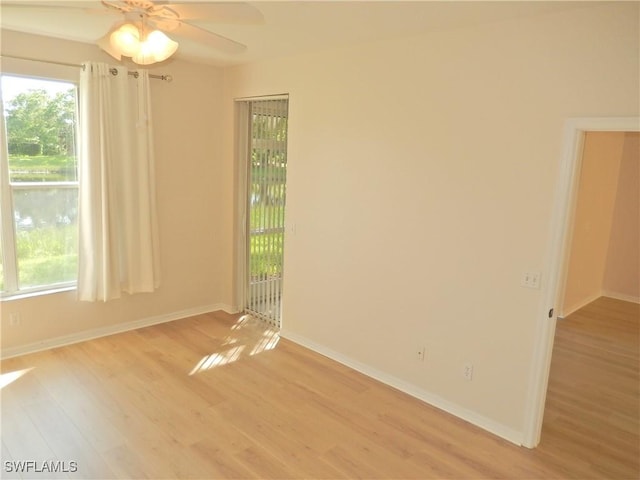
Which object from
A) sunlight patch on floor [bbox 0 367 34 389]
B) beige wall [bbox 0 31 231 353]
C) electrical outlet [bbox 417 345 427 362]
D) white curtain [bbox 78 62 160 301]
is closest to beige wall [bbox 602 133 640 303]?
electrical outlet [bbox 417 345 427 362]

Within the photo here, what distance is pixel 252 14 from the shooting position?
200 centimetres

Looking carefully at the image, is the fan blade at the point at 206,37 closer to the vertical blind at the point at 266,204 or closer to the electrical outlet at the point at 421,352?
the vertical blind at the point at 266,204

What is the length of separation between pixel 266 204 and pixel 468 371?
2607mm

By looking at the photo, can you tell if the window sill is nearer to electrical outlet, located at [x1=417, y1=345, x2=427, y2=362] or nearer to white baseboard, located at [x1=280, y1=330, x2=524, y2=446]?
white baseboard, located at [x1=280, y1=330, x2=524, y2=446]

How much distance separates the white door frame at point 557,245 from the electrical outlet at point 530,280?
61 mm

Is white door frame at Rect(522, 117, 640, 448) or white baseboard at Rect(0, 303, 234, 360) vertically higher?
white door frame at Rect(522, 117, 640, 448)

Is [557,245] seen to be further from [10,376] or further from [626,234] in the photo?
[626,234]

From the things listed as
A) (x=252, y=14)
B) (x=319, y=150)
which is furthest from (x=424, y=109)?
(x=252, y=14)

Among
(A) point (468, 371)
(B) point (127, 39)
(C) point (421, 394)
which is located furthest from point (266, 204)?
(B) point (127, 39)

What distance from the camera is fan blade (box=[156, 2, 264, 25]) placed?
76.3 inches

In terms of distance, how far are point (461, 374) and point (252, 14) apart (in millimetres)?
2637

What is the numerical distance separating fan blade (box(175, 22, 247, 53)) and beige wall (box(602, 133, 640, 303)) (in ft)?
18.6

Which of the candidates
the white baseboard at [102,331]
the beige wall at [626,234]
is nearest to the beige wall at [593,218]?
the beige wall at [626,234]

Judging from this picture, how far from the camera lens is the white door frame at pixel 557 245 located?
245cm
